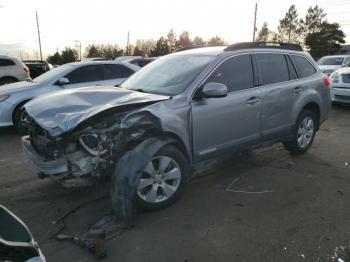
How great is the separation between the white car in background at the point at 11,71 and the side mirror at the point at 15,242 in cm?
1296

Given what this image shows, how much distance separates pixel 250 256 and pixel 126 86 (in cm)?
296

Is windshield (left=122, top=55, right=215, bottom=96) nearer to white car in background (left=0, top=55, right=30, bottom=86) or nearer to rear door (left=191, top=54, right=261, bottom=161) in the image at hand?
rear door (left=191, top=54, right=261, bottom=161)

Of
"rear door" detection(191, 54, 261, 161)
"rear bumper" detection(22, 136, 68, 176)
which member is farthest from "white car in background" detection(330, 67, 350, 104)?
"rear bumper" detection(22, 136, 68, 176)

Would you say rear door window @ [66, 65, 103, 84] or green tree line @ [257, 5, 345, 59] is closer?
rear door window @ [66, 65, 103, 84]

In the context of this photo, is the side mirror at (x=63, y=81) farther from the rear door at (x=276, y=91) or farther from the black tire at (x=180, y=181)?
the black tire at (x=180, y=181)

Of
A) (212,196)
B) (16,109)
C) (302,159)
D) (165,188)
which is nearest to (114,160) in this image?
(165,188)

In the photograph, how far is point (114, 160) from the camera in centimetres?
405

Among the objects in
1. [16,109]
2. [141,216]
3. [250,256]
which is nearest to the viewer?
[250,256]

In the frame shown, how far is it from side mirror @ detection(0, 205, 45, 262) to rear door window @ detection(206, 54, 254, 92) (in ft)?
9.61

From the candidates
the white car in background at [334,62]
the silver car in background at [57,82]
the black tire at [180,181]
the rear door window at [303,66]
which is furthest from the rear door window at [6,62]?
the white car in background at [334,62]

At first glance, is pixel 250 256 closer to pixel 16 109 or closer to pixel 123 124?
pixel 123 124

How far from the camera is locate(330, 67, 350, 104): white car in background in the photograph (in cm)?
1125

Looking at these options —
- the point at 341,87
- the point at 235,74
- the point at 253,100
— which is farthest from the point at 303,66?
the point at 341,87

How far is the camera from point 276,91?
5598 millimetres
